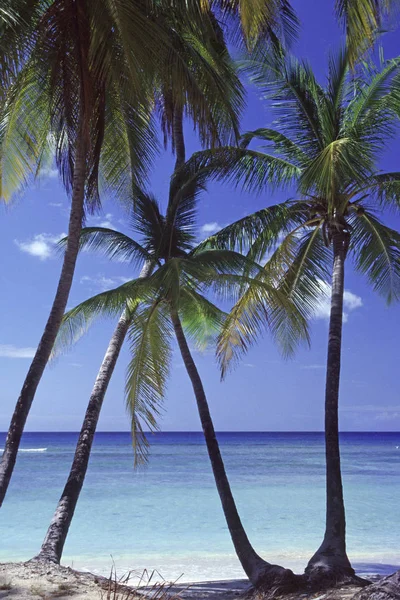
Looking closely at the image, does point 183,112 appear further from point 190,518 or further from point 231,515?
point 190,518

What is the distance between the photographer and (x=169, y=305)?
959cm

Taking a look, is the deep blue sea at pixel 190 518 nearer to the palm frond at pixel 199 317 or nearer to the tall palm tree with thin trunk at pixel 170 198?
the tall palm tree with thin trunk at pixel 170 198

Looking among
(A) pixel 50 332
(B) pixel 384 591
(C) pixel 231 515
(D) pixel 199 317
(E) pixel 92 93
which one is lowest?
(C) pixel 231 515

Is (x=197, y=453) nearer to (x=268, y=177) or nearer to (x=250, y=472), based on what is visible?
(x=250, y=472)

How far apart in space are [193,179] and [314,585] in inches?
242

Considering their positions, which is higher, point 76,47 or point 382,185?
point 76,47

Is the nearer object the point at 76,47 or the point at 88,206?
the point at 76,47

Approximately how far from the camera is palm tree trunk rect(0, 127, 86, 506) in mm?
7320

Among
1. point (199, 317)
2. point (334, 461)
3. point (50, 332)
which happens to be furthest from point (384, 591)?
point (199, 317)

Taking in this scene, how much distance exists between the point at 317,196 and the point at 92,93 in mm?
3833

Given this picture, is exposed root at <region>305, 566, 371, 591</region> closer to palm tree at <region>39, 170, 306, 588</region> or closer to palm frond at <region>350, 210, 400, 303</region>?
palm tree at <region>39, 170, 306, 588</region>

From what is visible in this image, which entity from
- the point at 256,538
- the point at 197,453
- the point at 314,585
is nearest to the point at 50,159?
→ the point at 314,585

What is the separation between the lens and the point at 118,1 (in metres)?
7.14

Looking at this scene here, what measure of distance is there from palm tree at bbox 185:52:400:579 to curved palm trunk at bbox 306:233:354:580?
16mm
